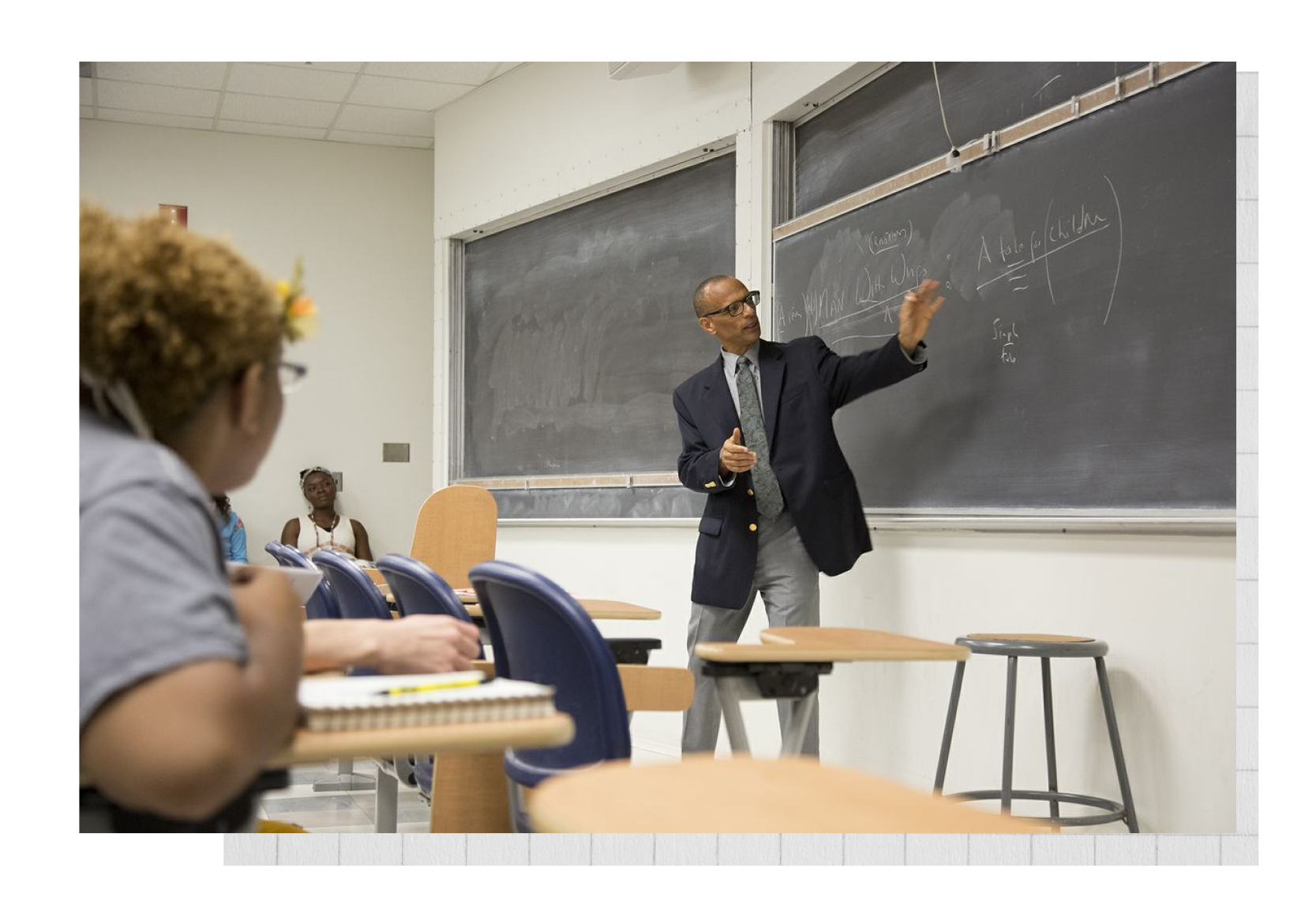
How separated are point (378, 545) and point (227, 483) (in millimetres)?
6790

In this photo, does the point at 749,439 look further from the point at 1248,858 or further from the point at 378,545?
the point at 378,545

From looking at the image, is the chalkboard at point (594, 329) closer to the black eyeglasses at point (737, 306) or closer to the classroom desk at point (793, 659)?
the black eyeglasses at point (737, 306)

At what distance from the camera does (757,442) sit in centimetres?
394

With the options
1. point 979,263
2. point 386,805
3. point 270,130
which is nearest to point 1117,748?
point 979,263

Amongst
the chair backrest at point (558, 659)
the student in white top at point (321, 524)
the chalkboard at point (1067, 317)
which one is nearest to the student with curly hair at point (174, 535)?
the chair backrest at point (558, 659)

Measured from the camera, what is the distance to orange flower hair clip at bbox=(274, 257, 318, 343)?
1210 millimetres

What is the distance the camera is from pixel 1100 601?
3.15 metres

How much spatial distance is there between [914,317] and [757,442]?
67cm

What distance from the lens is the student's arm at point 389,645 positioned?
142 cm

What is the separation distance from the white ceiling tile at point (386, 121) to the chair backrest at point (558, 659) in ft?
17.7

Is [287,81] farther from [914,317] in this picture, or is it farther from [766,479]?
[914,317]

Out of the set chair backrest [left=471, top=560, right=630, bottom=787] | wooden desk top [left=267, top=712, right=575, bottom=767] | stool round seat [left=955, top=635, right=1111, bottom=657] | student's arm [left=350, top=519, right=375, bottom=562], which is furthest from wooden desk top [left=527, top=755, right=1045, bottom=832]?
student's arm [left=350, top=519, right=375, bottom=562]

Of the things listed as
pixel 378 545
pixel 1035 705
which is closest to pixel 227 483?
pixel 1035 705
